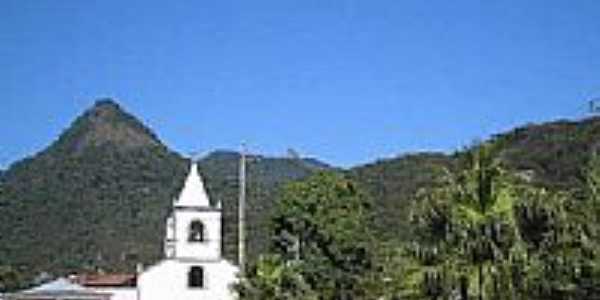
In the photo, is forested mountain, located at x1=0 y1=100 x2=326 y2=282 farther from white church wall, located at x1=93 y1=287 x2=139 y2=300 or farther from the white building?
the white building

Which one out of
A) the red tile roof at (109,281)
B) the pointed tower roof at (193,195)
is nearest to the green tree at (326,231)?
the pointed tower roof at (193,195)

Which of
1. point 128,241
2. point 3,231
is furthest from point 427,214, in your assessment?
point 3,231

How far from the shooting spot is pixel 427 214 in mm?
27891

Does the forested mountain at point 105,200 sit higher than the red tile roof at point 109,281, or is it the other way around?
the forested mountain at point 105,200

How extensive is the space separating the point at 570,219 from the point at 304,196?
3551cm

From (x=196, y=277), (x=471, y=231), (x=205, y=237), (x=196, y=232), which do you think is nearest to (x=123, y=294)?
(x=196, y=277)

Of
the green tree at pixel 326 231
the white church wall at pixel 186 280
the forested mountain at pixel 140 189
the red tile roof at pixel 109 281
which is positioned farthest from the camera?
the forested mountain at pixel 140 189

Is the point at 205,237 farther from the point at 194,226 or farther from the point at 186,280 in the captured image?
the point at 186,280

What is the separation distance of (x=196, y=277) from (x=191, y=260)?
1053 mm

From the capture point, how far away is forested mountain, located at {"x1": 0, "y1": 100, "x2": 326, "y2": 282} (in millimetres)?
119000

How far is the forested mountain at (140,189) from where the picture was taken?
8981 cm

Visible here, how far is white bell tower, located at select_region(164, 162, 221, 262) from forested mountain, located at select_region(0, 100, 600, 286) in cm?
403

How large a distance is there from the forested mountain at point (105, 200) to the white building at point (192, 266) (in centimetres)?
2415

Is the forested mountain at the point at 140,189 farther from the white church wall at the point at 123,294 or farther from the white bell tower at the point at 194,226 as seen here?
the white church wall at the point at 123,294
